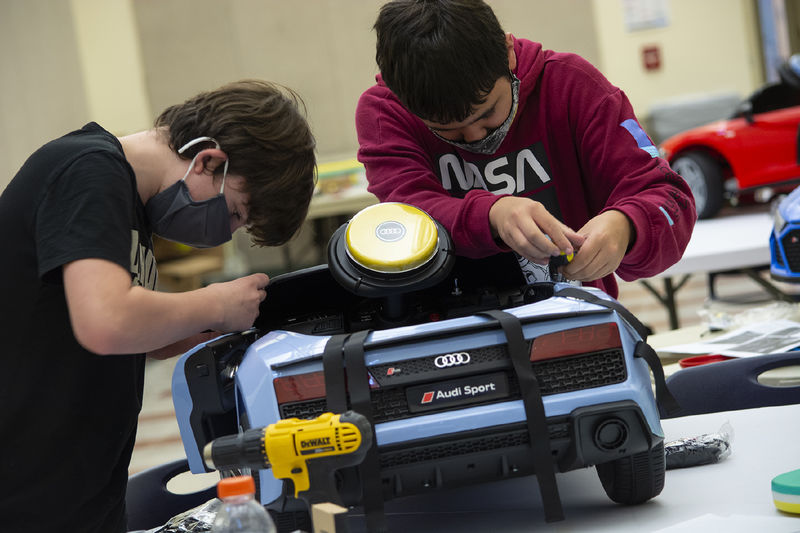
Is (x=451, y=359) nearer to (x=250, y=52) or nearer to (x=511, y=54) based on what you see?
(x=511, y=54)

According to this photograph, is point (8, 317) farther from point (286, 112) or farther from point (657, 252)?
point (657, 252)

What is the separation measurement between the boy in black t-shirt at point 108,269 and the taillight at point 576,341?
1.32ft

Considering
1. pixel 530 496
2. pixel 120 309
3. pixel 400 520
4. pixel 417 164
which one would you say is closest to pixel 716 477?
pixel 530 496

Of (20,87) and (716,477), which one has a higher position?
(20,87)

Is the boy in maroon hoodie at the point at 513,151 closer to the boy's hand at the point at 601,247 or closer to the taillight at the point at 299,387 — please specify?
the boy's hand at the point at 601,247

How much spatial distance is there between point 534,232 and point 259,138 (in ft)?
1.38

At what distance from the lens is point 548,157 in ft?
4.69

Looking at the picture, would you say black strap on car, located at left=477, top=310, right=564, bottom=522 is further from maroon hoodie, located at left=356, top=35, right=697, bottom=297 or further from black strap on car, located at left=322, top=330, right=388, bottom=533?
maroon hoodie, located at left=356, top=35, right=697, bottom=297

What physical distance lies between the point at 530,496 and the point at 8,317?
729 mm

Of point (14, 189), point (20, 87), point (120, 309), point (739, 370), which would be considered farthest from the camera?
point (20, 87)

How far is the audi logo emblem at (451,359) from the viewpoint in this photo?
960 millimetres

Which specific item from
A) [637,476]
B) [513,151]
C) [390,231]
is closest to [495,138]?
[513,151]

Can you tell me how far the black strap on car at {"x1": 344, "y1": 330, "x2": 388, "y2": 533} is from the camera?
0.93 metres

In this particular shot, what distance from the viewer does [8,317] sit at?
1136 mm
